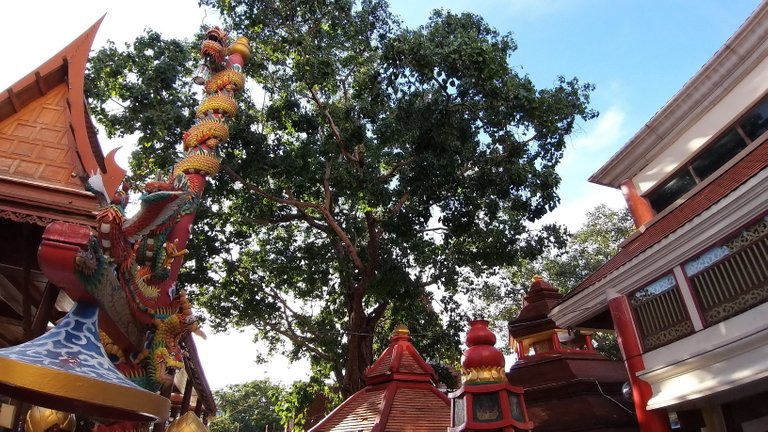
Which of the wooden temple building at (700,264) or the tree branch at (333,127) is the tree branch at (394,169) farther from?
the wooden temple building at (700,264)

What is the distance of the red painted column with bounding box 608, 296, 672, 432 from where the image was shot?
770cm

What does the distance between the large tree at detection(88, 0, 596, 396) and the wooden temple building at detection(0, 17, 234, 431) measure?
3822 mm

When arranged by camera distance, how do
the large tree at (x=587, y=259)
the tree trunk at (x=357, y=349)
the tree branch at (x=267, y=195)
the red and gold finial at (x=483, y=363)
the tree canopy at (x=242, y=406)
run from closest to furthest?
the red and gold finial at (x=483, y=363), the tree trunk at (x=357, y=349), the tree branch at (x=267, y=195), the large tree at (x=587, y=259), the tree canopy at (x=242, y=406)

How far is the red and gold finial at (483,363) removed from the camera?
6832 millimetres

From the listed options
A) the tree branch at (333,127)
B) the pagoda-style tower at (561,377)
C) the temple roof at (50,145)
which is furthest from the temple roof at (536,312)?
the temple roof at (50,145)

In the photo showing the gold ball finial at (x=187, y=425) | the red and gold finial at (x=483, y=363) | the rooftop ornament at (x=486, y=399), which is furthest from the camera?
the red and gold finial at (x=483, y=363)

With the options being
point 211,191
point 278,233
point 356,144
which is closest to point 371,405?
point 356,144

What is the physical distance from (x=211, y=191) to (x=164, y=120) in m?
2.15

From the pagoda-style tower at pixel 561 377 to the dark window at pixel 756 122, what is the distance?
4.83 metres

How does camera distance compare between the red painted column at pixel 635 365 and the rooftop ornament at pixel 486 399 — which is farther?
the red painted column at pixel 635 365

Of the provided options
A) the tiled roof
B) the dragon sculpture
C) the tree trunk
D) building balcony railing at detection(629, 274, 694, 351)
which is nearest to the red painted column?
building balcony railing at detection(629, 274, 694, 351)

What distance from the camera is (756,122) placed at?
829cm

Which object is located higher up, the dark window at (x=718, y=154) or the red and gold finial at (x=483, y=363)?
the dark window at (x=718, y=154)

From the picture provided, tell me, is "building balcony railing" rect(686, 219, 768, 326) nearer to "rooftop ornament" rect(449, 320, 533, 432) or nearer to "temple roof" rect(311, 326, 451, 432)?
"rooftop ornament" rect(449, 320, 533, 432)
